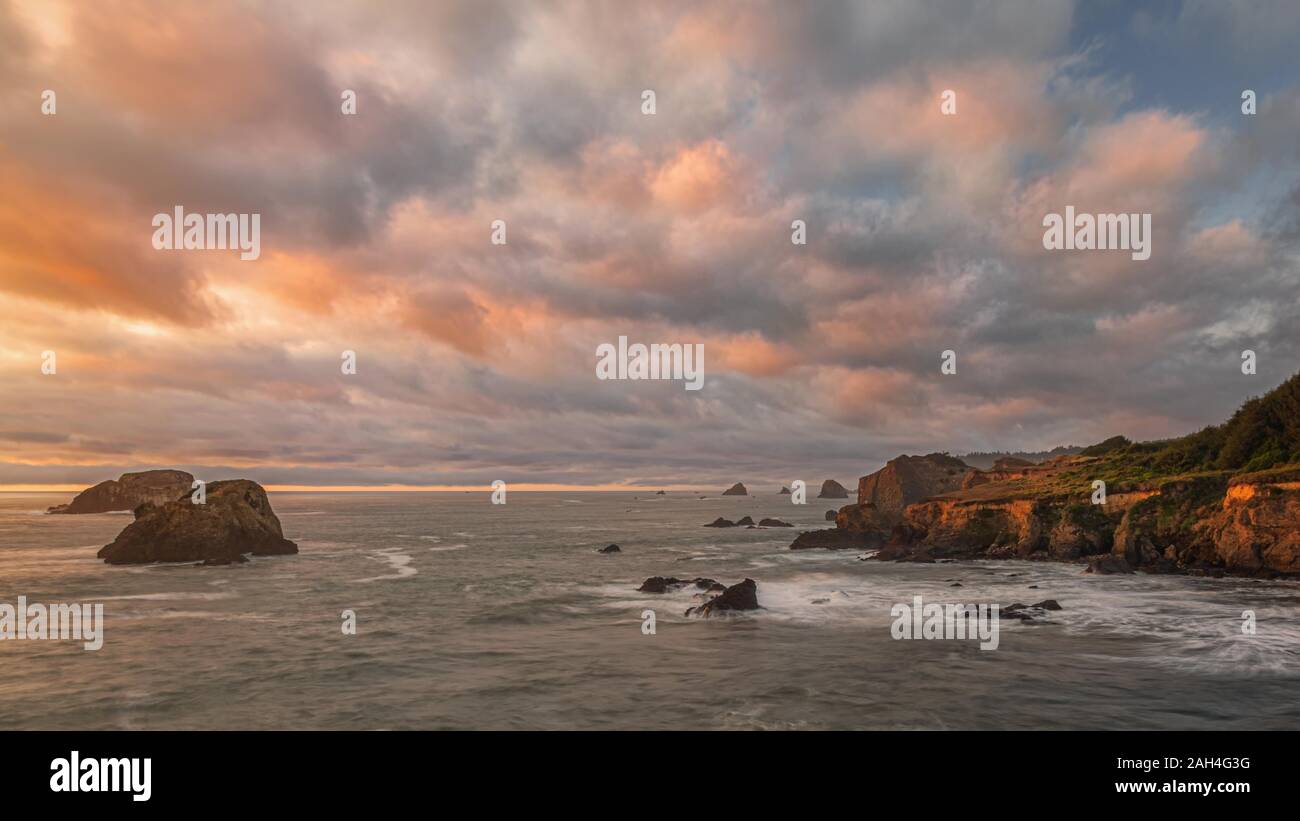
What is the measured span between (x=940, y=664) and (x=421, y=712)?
20261 mm

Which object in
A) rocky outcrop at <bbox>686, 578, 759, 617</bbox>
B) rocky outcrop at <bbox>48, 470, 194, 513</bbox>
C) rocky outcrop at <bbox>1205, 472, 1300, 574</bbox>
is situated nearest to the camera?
rocky outcrop at <bbox>686, 578, 759, 617</bbox>

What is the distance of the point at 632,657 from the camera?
29.5m

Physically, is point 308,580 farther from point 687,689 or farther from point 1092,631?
point 1092,631

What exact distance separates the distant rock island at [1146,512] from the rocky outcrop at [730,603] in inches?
1273

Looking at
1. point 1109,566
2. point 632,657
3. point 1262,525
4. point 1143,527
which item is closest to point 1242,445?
point 1143,527

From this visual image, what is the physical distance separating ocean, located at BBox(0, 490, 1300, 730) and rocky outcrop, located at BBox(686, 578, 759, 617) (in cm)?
114

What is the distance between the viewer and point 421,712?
22.3 meters

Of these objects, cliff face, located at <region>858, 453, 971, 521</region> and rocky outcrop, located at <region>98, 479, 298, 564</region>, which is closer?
rocky outcrop, located at <region>98, 479, 298, 564</region>

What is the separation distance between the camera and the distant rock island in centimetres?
4969

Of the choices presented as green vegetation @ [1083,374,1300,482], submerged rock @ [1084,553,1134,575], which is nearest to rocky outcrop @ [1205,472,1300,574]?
submerged rock @ [1084,553,1134,575]

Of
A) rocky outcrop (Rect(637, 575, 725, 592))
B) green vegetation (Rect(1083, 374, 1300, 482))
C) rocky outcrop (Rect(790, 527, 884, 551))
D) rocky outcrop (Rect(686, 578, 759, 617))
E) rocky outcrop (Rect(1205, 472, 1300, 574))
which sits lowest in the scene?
rocky outcrop (Rect(790, 527, 884, 551))

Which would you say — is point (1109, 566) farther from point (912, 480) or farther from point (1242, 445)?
point (912, 480)

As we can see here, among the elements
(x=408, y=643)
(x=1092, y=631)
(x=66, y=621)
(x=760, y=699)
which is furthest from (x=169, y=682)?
(x=1092, y=631)

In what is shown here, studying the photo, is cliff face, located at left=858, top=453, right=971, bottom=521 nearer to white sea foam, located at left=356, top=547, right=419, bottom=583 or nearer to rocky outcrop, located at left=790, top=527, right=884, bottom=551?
rocky outcrop, located at left=790, top=527, right=884, bottom=551
